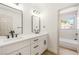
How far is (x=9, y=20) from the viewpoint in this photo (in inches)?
51.5

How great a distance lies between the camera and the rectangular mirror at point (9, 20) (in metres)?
1.25

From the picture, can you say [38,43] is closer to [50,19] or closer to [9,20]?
[50,19]

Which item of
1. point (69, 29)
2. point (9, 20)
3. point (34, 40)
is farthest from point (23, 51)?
point (69, 29)

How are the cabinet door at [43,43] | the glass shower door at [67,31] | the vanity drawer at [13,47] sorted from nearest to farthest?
the vanity drawer at [13,47] < the glass shower door at [67,31] < the cabinet door at [43,43]

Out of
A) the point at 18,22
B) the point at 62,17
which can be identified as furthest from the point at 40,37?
the point at 62,17

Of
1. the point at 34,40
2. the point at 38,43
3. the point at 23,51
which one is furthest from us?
the point at 38,43

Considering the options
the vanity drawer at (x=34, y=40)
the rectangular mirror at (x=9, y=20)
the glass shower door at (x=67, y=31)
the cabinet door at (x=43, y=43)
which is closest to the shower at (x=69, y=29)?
the glass shower door at (x=67, y=31)

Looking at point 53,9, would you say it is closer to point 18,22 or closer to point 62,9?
point 62,9

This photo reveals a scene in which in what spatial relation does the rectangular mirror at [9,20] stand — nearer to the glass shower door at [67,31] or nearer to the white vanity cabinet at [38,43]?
the white vanity cabinet at [38,43]

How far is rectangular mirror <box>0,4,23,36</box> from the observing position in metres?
1.25

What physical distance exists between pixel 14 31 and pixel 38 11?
→ 55 cm

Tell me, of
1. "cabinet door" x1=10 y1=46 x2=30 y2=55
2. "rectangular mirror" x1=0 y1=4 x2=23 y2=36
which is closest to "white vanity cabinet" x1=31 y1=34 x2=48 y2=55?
"cabinet door" x1=10 y1=46 x2=30 y2=55

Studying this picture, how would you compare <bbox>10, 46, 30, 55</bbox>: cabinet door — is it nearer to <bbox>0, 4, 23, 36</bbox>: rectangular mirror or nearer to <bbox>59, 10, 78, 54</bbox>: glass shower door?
<bbox>0, 4, 23, 36</bbox>: rectangular mirror

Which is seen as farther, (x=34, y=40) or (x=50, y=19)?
(x=34, y=40)
